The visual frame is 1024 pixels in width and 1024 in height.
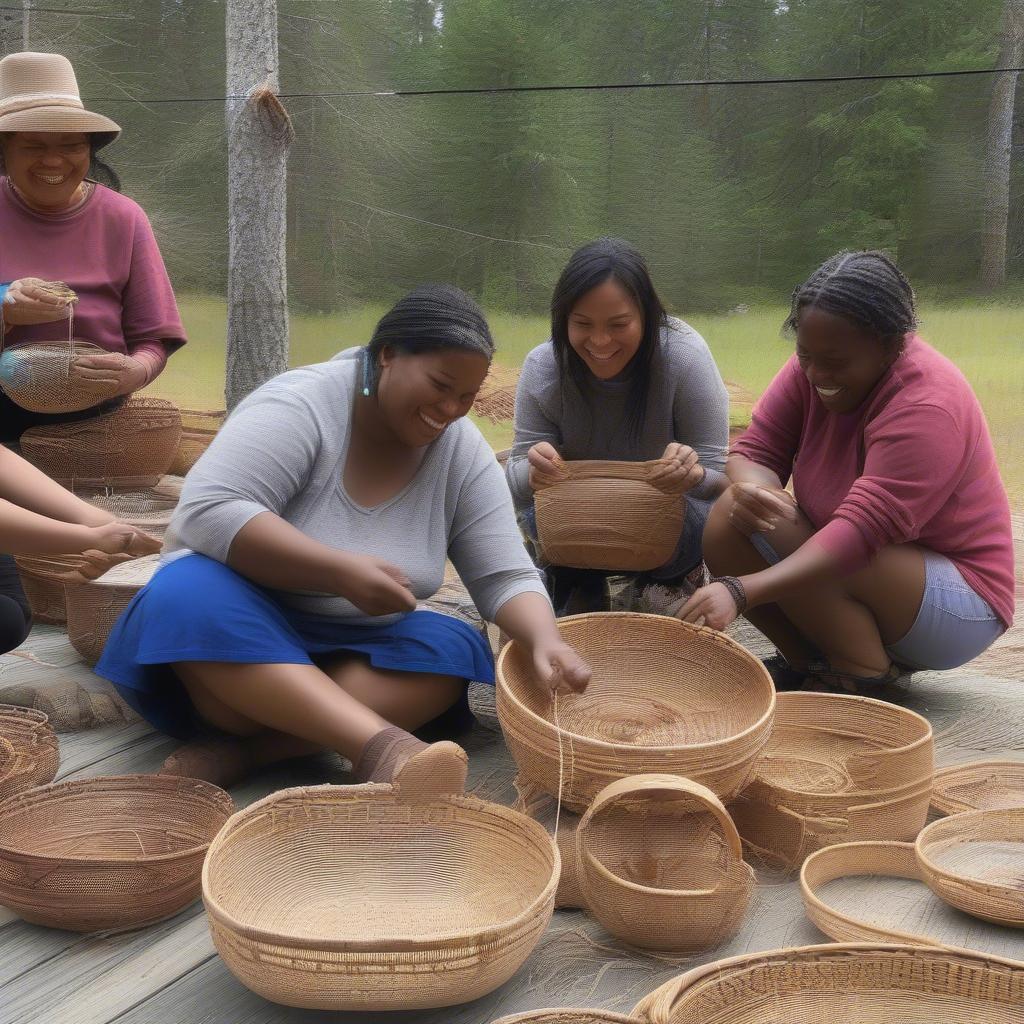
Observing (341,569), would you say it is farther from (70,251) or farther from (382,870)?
(70,251)

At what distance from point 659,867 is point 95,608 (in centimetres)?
161

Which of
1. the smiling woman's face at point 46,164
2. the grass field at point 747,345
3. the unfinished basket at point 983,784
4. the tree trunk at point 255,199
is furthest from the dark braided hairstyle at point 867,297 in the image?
the tree trunk at point 255,199

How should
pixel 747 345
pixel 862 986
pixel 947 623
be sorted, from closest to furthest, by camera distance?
1. pixel 862 986
2. pixel 947 623
3. pixel 747 345

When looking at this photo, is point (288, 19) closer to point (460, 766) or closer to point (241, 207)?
point (241, 207)

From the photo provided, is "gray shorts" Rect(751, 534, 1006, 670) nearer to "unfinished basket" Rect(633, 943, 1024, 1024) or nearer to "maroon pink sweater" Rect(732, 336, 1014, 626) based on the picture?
"maroon pink sweater" Rect(732, 336, 1014, 626)

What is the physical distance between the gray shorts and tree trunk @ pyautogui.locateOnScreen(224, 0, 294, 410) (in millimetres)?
3487

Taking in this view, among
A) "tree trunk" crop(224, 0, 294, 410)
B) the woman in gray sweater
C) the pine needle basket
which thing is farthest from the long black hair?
"tree trunk" crop(224, 0, 294, 410)

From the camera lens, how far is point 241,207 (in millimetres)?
5324

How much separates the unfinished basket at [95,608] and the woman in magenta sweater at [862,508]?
52.7 inches

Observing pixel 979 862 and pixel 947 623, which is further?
pixel 947 623

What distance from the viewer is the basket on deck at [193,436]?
5.02 metres

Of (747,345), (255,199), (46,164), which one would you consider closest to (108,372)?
(46,164)

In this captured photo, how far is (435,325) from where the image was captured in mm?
2209

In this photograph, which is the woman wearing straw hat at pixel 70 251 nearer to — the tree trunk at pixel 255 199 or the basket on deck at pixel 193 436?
the basket on deck at pixel 193 436
